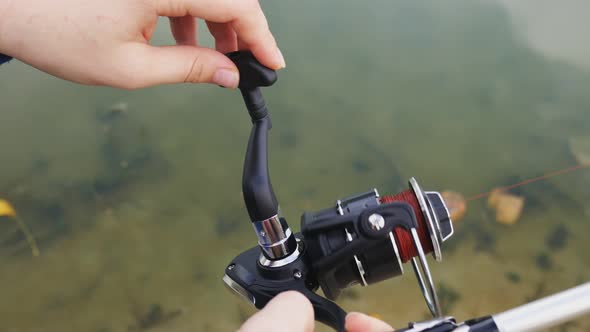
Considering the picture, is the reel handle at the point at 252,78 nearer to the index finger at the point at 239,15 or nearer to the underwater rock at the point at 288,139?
the index finger at the point at 239,15

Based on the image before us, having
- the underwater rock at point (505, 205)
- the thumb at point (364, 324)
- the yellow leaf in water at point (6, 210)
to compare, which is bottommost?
the yellow leaf in water at point (6, 210)

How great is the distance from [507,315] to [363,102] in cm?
148

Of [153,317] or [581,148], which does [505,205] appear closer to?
[581,148]

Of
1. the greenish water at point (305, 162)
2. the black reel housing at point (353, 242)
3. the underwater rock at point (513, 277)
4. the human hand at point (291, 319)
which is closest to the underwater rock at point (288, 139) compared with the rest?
the greenish water at point (305, 162)

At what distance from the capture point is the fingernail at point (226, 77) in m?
0.97

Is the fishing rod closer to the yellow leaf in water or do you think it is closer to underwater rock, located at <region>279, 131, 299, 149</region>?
underwater rock, located at <region>279, 131, 299, 149</region>

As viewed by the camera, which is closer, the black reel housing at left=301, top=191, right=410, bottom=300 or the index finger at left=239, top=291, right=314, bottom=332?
the index finger at left=239, top=291, right=314, bottom=332

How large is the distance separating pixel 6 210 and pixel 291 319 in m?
1.49

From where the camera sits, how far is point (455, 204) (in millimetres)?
1831

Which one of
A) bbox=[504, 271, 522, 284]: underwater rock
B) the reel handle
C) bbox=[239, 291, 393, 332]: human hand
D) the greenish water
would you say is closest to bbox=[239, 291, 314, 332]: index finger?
bbox=[239, 291, 393, 332]: human hand

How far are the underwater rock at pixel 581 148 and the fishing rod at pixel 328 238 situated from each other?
1247 millimetres

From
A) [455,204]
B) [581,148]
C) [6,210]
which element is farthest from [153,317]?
[581,148]

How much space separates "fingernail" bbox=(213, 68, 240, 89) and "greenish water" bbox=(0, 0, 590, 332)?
89 centimetres

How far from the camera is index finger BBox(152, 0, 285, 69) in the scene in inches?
37.1
